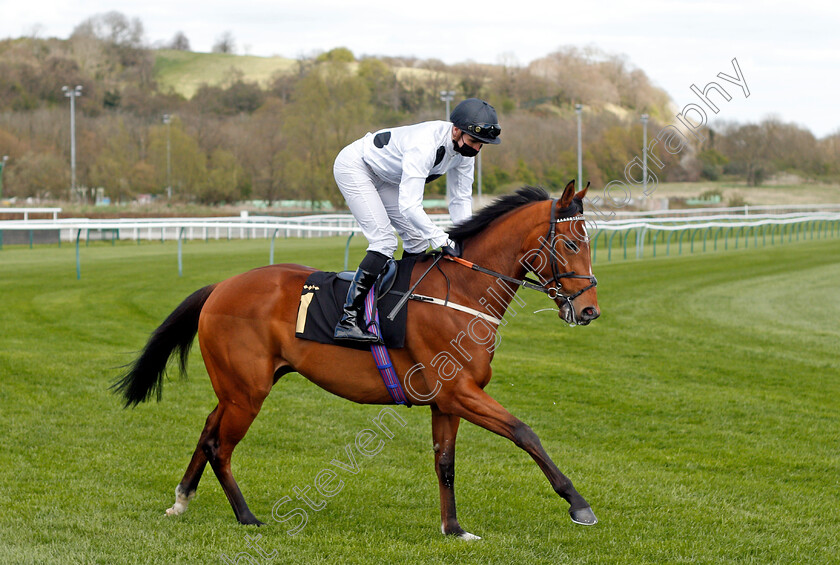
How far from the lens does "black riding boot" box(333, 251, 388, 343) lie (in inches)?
165

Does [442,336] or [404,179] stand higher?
[404,179]

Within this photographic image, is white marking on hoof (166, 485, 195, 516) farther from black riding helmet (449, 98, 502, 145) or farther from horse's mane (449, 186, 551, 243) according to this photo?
black riding helmet (449, 98, 502, 145)

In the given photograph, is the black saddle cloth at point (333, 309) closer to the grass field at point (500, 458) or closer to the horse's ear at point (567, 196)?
the horse's ear at point (567, 196)

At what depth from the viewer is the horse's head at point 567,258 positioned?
3.96 meters

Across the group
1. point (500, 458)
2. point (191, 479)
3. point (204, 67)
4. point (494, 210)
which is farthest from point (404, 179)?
point (204, 67)

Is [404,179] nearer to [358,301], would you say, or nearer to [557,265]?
[358,301]

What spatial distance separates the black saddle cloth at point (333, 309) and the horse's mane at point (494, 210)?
0.90ft

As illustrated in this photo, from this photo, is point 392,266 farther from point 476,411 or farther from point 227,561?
point 227,561

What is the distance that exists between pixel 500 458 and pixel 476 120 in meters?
2.41

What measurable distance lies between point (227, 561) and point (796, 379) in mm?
6281

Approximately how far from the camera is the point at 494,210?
13.9 feet

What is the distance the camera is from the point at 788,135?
4219 centimetres

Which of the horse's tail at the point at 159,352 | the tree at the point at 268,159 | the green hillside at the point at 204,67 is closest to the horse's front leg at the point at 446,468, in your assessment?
the horse's tail at the point at 159,352

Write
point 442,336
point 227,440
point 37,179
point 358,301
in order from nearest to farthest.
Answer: point 442,336
point 358,301
point 227,440
point 37,179
